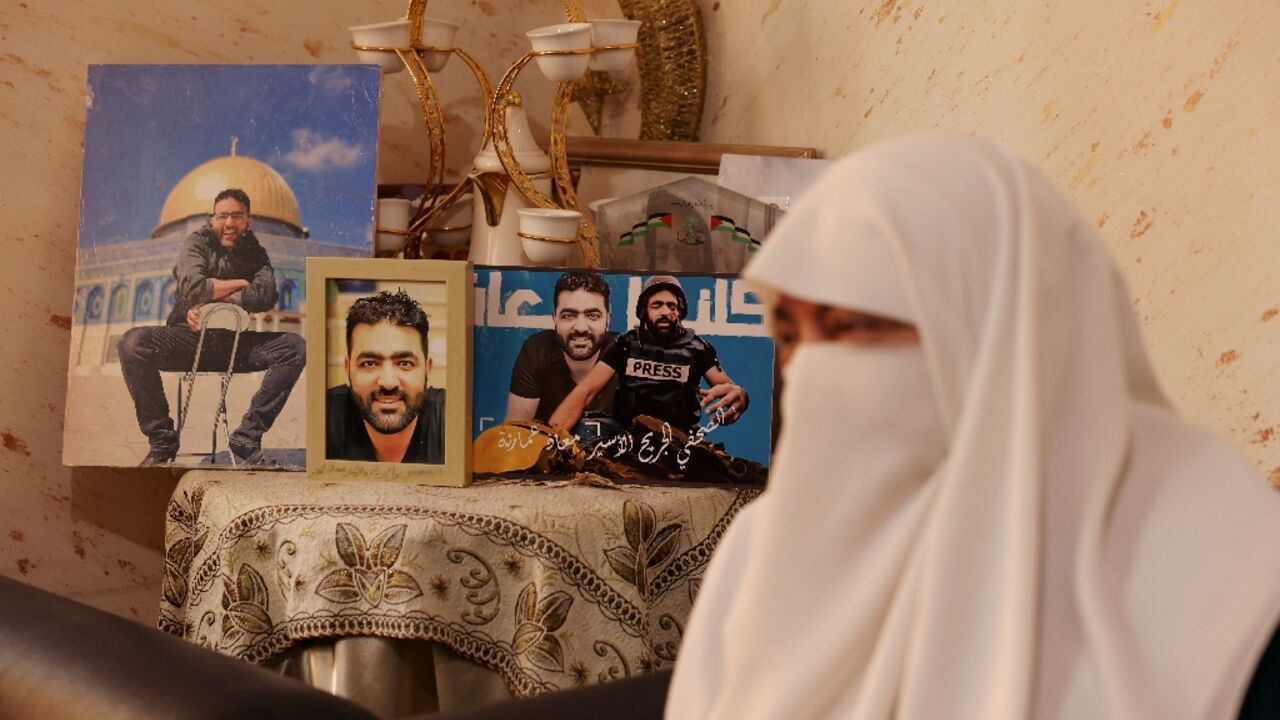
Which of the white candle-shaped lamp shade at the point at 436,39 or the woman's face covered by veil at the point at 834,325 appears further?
the white candle-shaped lamp shade at the point at 436,39

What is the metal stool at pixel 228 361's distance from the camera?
203 cm

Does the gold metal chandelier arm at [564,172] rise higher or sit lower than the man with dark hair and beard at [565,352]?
higher

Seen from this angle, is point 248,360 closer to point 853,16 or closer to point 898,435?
point 853,16

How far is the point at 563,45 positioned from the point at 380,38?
302 mm

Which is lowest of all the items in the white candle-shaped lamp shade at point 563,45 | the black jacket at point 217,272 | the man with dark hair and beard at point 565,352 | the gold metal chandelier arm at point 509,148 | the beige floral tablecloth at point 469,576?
the beige floral tablecloth at point 469,576

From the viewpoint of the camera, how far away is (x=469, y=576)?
1.72 meters

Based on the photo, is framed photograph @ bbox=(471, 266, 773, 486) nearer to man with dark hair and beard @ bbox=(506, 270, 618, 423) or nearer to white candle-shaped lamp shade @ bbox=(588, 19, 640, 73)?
man with dark hair and beard @ bbox=(506, 270, 618, 423)

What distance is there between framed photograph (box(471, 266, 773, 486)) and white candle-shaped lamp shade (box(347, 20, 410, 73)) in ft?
1.43

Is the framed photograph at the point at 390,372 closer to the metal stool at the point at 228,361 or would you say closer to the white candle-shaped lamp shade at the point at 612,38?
the metal stool at the point at 228,361

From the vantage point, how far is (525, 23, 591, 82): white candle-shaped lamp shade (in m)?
2.03

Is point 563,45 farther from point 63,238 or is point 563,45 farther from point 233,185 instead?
point 63,238

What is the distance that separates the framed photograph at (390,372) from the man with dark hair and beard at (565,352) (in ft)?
0.28

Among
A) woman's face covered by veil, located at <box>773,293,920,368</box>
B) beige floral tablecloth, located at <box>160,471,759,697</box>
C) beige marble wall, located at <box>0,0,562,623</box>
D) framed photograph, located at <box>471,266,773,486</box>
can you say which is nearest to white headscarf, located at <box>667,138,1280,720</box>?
woman's face covered by veil, located at <box>773,293,920,368</box>

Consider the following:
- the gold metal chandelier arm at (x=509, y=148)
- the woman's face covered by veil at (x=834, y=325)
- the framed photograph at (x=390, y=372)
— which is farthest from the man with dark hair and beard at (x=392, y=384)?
the woman's face covered by veil at (x=834, y=325)
